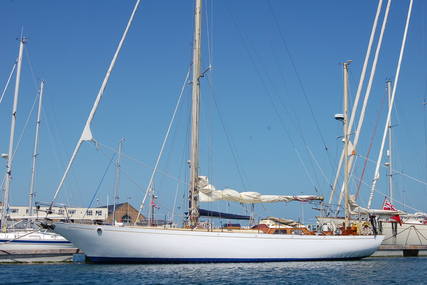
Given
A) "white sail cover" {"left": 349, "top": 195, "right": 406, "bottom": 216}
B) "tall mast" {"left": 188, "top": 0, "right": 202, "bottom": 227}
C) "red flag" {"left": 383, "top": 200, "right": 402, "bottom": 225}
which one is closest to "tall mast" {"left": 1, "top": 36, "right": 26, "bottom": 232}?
"tall mast" {"left": 188, "top": 0, "right": 202, "bottom": 227}

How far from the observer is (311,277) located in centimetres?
2672

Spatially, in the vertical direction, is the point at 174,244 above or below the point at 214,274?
above

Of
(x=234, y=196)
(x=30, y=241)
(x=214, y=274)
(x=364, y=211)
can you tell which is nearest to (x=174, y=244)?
(x=214, y=274)

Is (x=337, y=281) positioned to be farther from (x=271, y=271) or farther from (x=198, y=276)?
(x=198, y=276)

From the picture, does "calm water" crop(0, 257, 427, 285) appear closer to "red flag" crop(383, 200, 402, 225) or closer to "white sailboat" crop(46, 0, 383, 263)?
"white sailboat" crop(46, 0, 383, 263)

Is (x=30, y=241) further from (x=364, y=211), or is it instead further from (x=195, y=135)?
(x=364, y=211)

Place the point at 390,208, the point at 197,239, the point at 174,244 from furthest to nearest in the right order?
the point at 390,208 < the point at 197,239 < the point at 174,244

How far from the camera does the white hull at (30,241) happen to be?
37.8 m

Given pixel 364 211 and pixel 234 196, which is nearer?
pixel 234 196

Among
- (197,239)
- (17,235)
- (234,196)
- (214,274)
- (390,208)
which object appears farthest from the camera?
(390,208)

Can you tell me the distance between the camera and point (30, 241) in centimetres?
3966

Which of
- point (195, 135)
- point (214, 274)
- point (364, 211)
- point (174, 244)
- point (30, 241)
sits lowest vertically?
point (214, 274)

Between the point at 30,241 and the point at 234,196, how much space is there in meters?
17.1

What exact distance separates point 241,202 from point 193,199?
13.4 feet
